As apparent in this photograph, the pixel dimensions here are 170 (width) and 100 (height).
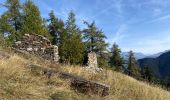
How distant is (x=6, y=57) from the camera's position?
9539 mm

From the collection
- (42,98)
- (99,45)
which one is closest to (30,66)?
(42,98)

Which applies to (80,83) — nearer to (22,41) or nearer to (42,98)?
(42,98)

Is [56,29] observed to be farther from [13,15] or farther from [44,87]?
[44,87]

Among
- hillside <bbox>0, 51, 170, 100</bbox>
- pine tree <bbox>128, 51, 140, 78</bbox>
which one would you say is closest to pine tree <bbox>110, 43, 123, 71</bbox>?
pine tree <bbox>128, 51, 140, 78</bbox>

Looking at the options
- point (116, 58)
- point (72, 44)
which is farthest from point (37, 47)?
point (116, 58)

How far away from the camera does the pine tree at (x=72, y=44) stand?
45.9 meters

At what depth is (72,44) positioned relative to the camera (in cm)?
4834

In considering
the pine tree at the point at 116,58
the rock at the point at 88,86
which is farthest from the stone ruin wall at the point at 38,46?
the pine tree at the point at 116,58

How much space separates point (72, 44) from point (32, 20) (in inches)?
337

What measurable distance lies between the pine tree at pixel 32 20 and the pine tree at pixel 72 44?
5.14 meters

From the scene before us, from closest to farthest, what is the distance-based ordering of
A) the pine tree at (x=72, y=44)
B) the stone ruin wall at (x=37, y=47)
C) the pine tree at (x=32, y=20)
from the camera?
the stone ruin wall at (x=37, y=47) < the pine tree at (x=32, y=20) < the pine tree at (x=72, y=44)

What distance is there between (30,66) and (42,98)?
214cm

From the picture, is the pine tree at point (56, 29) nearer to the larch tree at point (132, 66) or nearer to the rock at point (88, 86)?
the larch tree at point (132, 66)

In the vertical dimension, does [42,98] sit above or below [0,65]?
below
